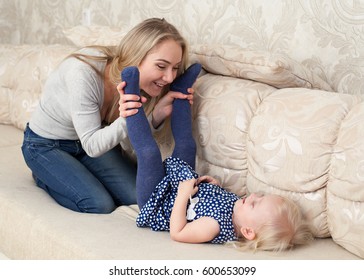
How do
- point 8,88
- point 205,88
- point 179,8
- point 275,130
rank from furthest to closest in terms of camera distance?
point 8,88, point 179,8, point 205,88, point 275,130

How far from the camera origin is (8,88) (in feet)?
8.75

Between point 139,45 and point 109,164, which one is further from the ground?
point 139,45

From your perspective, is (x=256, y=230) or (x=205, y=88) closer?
(x=256, y=230)

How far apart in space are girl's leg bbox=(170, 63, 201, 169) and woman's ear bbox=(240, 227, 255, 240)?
1.24 ft

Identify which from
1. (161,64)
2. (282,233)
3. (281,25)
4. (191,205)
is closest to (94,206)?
(191,205)

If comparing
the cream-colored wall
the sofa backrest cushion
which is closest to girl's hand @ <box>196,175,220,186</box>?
the cream-colored wall

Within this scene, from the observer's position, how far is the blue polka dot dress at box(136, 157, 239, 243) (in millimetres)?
1590

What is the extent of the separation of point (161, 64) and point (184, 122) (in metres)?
A: 0.21

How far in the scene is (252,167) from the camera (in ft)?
5.69

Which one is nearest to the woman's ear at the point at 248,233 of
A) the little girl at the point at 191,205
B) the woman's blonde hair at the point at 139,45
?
the little girl at the point at 191,205

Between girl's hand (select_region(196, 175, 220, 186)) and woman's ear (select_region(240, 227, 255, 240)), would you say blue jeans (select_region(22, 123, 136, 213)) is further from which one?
woman's ear (select_region(240, 227, 255, 240))
